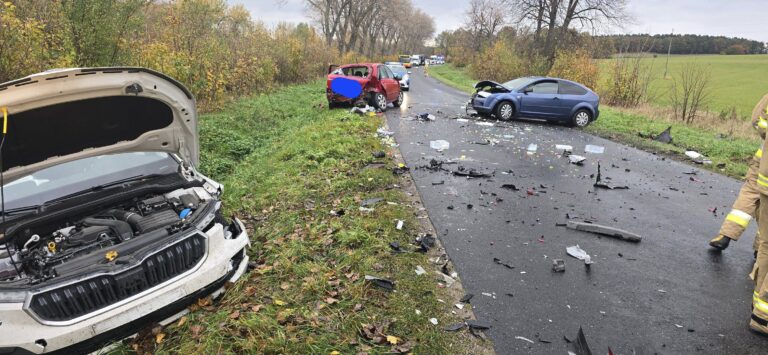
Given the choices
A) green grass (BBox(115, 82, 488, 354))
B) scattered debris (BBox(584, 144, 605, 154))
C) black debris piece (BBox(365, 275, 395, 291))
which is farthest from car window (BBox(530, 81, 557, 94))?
black debris piece (BBox(365, 275, 395, 291))

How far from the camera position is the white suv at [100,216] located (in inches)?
103

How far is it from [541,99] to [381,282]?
11.5 metres

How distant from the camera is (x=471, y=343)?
3098 millimetres

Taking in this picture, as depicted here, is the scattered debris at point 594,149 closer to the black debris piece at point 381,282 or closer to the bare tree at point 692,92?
the black debris piece at point 381,282

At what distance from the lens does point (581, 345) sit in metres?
3.03

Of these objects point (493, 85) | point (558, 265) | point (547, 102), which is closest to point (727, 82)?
point (547, 102)

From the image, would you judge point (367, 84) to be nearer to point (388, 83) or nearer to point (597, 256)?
point (388, 83)

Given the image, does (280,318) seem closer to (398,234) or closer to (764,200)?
(398,234)

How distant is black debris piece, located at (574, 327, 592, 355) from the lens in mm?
2974

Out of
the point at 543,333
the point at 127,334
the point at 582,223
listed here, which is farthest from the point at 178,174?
the point at 582,223

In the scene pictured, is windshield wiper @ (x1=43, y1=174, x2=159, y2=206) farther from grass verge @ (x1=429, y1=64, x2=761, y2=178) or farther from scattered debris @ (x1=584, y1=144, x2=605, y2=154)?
grass verge @ (x1=429, y1=64, x2=761, y2=178)

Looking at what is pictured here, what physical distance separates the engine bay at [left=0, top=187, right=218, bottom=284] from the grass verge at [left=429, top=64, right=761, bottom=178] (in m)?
10.1

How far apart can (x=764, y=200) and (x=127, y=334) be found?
511 cm

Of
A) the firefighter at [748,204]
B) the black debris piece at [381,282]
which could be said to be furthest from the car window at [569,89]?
the black debris piece at [381,282]
